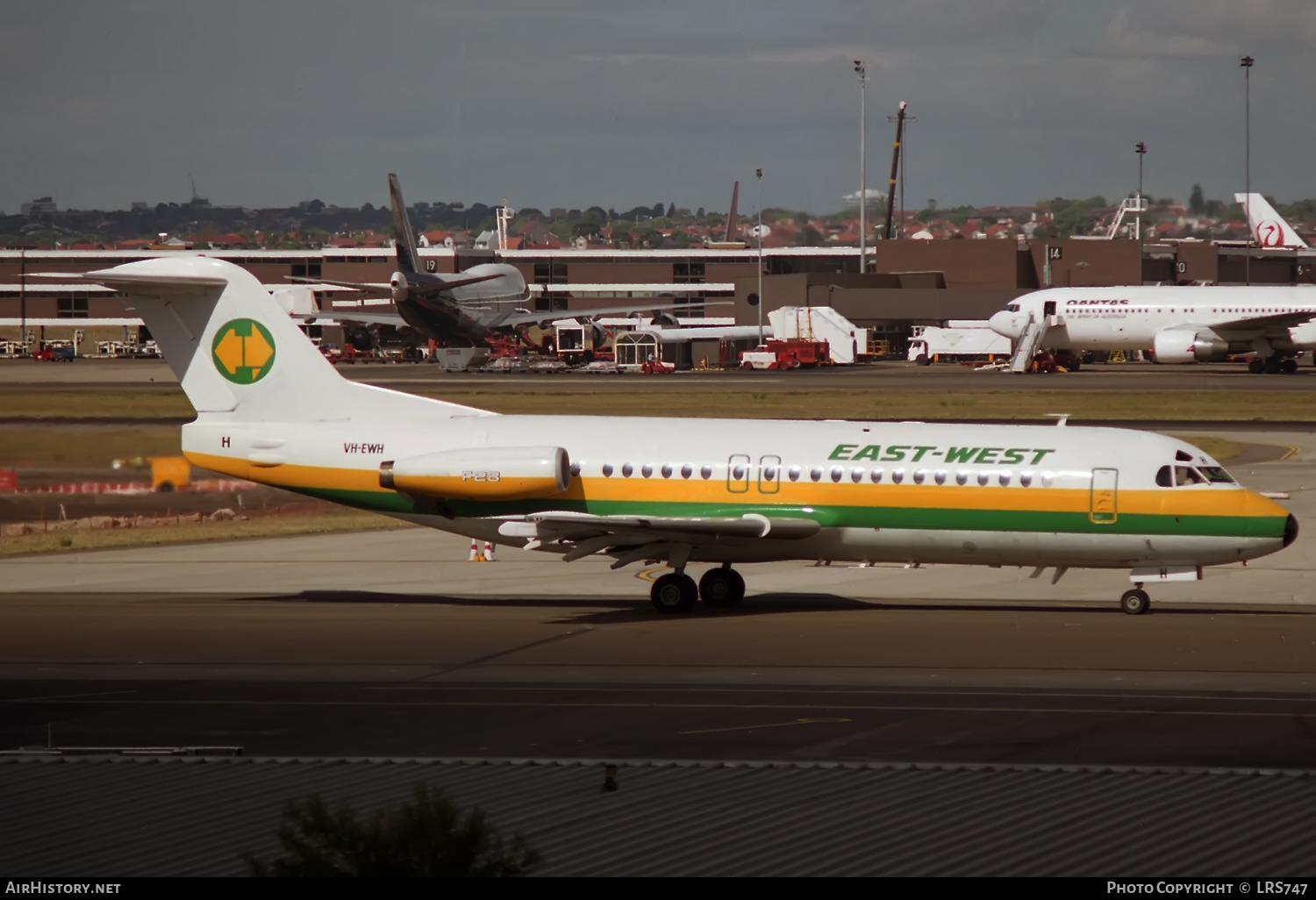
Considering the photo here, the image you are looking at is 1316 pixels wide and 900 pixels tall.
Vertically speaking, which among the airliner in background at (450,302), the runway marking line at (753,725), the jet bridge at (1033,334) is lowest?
the runway marking line at (753,725)

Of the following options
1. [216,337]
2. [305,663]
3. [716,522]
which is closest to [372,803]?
[305,663]

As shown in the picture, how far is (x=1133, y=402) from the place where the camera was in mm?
71500

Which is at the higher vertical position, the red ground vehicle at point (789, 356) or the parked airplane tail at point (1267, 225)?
A: the parked airplane tail at point (1267, 225)

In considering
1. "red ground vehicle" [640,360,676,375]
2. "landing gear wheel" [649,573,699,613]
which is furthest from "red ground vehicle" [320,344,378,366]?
"landing gear wheel" [649,573,699,613]

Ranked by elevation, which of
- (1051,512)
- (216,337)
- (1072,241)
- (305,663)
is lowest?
(305,663)

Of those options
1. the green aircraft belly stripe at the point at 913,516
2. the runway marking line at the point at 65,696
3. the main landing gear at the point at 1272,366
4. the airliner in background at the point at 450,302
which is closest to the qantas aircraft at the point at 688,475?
the green aircraft belly stripe at the point at 913,516

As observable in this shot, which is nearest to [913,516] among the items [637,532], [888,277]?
[637,532]

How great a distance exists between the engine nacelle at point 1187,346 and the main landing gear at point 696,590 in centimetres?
6835

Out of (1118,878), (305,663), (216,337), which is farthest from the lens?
(216,337)

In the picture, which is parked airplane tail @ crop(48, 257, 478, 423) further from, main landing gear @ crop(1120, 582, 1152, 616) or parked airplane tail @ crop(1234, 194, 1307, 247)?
parked airplane tail @ crop(1234, 194, 1307, 247)

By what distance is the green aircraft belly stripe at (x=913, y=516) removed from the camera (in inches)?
1042

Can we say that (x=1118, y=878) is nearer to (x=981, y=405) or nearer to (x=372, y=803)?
(x=372, y=803)

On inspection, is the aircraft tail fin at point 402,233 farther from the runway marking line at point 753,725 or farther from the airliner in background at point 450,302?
the runway marking line at point 753,725

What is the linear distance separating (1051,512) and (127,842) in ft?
61.8
